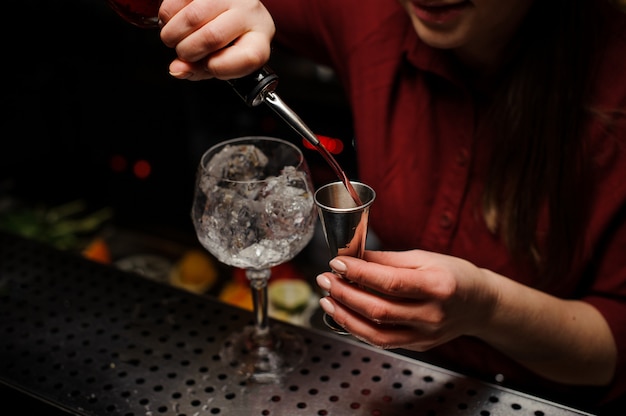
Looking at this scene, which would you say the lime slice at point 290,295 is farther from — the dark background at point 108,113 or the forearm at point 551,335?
the forearm at point 551,335

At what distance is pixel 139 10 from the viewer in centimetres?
114

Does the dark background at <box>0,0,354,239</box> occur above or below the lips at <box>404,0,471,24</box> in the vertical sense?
below

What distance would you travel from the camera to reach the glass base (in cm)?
129

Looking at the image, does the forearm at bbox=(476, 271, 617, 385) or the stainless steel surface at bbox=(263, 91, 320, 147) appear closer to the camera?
the stainless steel surface at bbox=(263, 91, 320, 147)

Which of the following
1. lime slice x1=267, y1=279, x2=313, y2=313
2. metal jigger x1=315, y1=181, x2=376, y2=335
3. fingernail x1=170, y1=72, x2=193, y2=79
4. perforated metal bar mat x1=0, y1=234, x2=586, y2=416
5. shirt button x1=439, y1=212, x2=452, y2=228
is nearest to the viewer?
metal jigger x1=315, y1=181, x2=376, y2=335

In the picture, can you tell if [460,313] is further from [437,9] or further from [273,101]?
[437,9]

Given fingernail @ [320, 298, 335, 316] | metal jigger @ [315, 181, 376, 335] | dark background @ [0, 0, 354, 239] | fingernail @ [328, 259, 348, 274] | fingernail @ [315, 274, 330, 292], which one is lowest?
dark background @ [0, 0, 354, 239]

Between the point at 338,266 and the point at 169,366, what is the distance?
0.49 m

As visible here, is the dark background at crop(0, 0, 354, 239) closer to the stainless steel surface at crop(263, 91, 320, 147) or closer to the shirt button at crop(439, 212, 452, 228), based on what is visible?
the shirt button at crop(439, 212, 452, 228)

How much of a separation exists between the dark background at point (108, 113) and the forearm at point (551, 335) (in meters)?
1.34

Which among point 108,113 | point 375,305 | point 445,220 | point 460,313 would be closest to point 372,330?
point 375,305

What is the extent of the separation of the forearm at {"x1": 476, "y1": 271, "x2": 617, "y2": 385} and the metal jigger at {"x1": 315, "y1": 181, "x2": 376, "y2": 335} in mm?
390

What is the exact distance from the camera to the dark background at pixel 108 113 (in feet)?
8.98

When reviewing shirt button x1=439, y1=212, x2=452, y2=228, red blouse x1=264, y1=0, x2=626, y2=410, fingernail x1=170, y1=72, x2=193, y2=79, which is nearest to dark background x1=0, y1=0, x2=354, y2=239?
red blouse x1=264, y1=0, x2=626, y2=410
